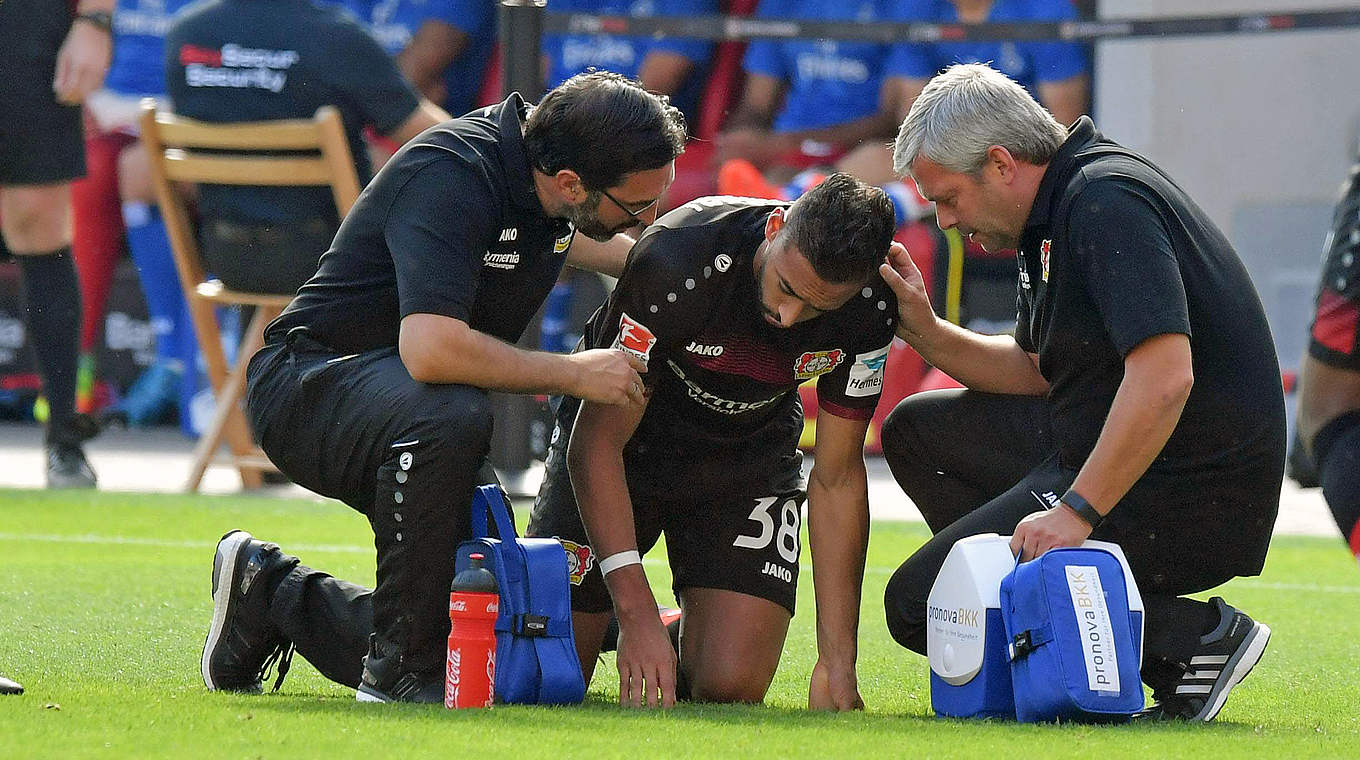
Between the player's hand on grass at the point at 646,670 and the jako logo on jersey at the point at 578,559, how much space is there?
0.53 meters

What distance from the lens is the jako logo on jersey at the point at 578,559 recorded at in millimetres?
3631

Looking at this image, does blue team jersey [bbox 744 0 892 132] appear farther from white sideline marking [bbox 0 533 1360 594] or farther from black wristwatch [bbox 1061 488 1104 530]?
black wristwatch [bbox 1061 488 1104 530]

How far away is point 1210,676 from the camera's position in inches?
121

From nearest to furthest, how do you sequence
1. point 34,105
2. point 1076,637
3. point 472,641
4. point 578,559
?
point 1076,637, point 472,641, point 578,559, point 34,105

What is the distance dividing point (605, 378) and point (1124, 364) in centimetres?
90

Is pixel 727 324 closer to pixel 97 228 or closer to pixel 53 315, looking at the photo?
pixel 53 315

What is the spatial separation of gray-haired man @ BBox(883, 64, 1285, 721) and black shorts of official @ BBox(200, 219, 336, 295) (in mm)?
3011

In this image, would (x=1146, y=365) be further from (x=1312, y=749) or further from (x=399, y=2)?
(x=399, y=2)

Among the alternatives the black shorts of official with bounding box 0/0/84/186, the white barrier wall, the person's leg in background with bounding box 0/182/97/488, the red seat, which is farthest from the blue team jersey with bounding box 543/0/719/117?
the person's leg in background with bounding box 0/182/97/488

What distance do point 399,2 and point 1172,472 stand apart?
6.98 meters

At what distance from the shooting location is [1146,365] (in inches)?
114

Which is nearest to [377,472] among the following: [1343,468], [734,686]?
[734,686]

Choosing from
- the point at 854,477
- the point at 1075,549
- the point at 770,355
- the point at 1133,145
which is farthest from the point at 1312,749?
the point at 1133,145

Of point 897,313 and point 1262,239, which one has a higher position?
point 897,313
